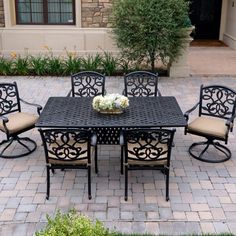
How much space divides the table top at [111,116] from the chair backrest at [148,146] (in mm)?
290

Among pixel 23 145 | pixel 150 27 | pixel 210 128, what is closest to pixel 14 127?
pixel 23 145

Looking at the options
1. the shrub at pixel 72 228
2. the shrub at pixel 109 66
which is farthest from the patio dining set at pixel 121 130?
the shrub at pixel 109 66

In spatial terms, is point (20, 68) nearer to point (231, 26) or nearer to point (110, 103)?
point (110, 103)

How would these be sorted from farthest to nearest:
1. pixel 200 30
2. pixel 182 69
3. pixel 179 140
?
pixel 200 30, pixel 182 69, pixel 179 140

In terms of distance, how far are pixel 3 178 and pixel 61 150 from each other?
0.94 m

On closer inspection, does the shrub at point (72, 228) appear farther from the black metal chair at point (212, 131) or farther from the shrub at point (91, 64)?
the shrub at point (91, 64)

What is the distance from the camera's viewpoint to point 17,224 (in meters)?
3.90

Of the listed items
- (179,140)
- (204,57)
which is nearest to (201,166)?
(179,140)

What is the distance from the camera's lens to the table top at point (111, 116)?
14.8ft

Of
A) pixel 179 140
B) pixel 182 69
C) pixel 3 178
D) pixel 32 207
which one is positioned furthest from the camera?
pixel 182 69

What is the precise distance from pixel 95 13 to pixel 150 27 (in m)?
2.84

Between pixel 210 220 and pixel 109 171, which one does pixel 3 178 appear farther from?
pixel 210 220

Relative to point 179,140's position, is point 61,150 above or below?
above

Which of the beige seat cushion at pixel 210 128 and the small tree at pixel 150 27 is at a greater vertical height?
the small tree at pixel 150 27
